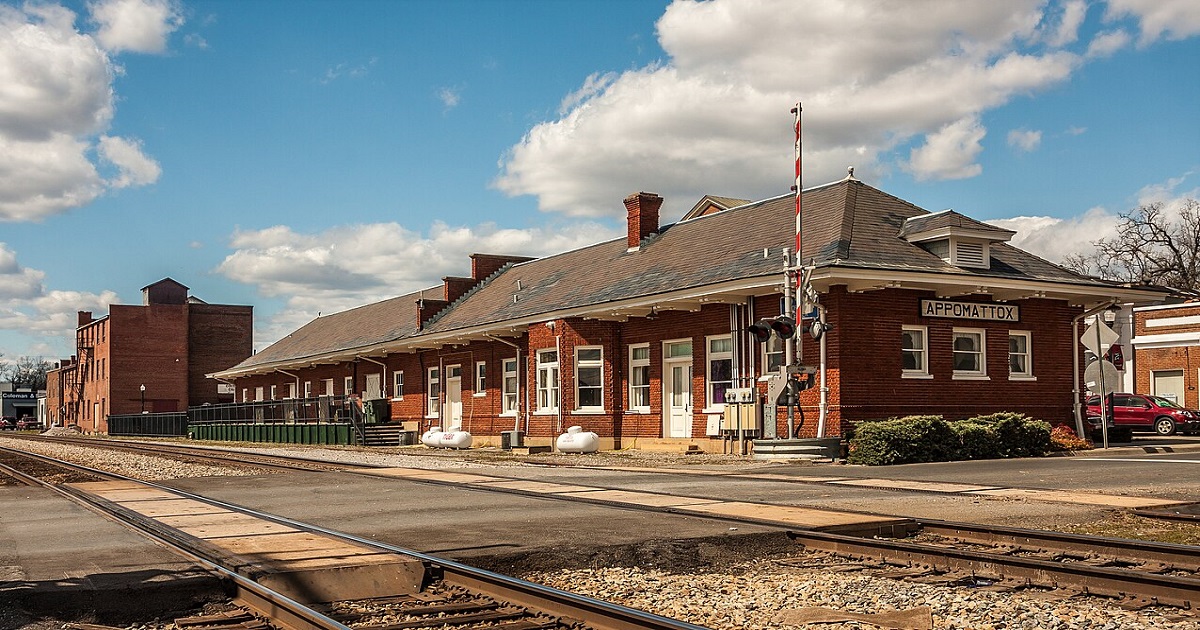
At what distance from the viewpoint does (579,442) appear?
2867 cm

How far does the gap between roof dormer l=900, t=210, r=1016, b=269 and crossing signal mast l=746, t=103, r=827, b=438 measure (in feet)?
12.2

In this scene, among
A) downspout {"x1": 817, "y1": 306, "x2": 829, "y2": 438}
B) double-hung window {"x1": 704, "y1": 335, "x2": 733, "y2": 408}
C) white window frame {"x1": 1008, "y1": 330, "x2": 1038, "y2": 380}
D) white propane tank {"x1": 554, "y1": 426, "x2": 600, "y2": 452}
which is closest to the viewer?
downspout {"x1": 817, "y1": 306, "x2": 829, "y2": 438}

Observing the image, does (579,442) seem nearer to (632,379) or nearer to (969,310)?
(632,379)

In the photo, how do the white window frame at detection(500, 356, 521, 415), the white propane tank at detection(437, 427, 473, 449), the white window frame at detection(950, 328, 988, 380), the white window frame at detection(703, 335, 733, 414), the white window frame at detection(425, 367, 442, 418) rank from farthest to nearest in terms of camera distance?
the white window frame at detection(425, 367, 442, 418), the white window frame at detection(500, 356, 521, 415), the white propane tank at detection(437, 427, 473, 449), the white window frame at detection(703, 335, 733, 414), the white window frame at detection(950, 328, 988, 380)

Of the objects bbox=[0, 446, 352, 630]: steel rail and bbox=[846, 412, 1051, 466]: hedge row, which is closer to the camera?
bbox=[0, 446, 352, 630]: steel rail

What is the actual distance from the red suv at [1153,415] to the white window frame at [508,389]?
19115 millimetres

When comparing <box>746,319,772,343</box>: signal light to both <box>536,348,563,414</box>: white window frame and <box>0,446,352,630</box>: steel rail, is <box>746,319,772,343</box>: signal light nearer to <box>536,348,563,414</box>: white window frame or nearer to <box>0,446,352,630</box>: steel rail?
<box>536,348,563,414</box>: white window frame

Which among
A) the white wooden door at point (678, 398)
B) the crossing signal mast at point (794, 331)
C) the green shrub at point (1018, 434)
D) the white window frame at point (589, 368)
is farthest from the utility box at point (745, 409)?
the white window frame at point (589, 368)

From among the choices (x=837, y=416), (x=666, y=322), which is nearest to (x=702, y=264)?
(x=666, y=322)

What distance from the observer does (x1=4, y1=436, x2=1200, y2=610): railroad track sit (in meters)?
7.23

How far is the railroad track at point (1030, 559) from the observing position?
23.7ft

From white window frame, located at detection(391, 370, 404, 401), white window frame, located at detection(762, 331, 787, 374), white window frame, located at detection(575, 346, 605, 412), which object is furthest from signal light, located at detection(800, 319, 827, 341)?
white window frame, located at detection(391, 370, 404, 401)

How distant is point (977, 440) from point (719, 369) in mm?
6603

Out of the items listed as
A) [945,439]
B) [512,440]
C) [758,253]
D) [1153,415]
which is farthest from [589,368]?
[1153,415]
